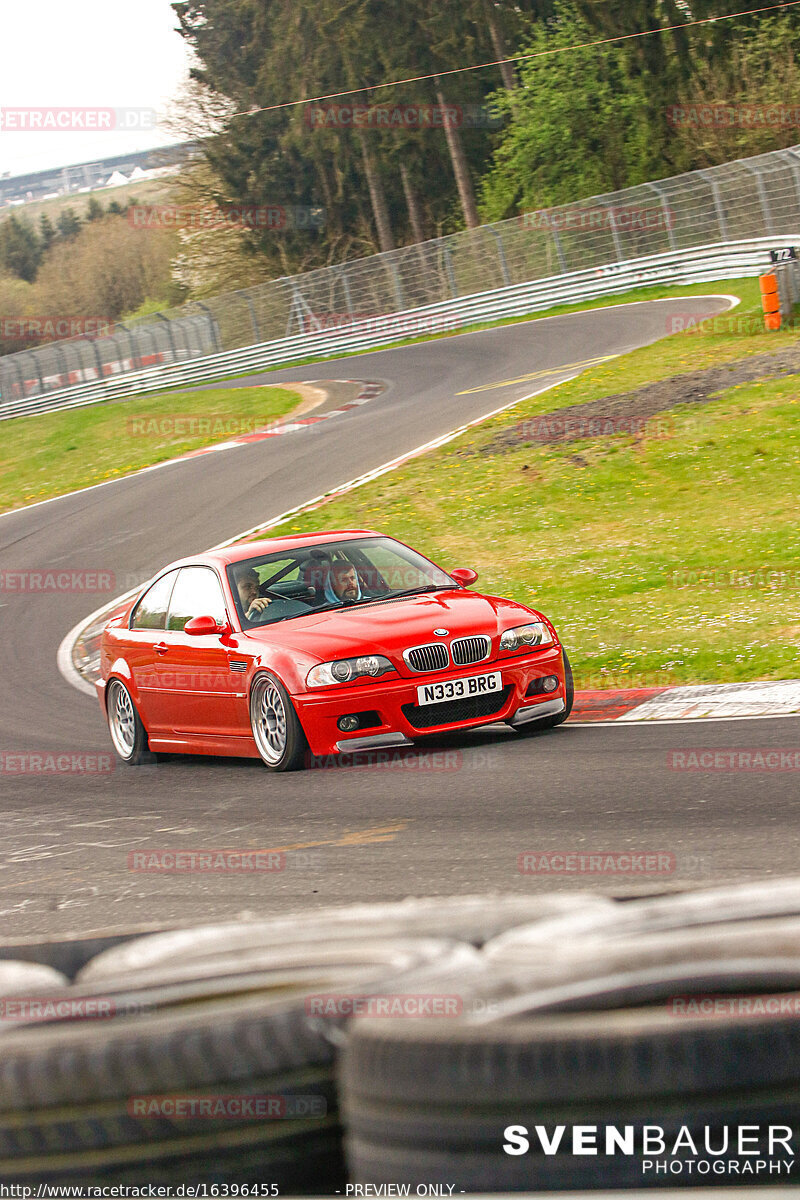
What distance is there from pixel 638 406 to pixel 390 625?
44.4ft

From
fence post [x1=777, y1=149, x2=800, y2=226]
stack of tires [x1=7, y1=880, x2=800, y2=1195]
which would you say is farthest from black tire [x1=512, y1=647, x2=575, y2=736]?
fence post [x1=777, y1=149, x2=800, y2=226]

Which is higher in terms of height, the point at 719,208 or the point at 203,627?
the point at 719,208

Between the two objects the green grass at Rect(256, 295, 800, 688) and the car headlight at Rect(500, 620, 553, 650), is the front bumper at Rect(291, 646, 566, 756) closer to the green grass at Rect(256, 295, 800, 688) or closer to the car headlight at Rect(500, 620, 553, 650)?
the car headlight at Rect(500, 620, 553, 650)

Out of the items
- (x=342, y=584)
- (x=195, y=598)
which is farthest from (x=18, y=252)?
(x=342, y=584)

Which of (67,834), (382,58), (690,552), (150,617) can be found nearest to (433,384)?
(690,552)

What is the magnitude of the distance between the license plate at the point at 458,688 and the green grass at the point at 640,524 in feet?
7.29

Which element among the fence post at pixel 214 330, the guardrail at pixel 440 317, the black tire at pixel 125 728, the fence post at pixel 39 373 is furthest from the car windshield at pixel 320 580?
the fence post at pixel 39 373

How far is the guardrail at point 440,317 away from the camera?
3697 centimetres

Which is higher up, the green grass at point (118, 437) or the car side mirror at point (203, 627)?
the green grass at point (118, 437)

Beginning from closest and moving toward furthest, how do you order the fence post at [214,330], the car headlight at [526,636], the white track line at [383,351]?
the car headlight at [526,636] → the white track line at [383,351] → the fence post at [214,330]

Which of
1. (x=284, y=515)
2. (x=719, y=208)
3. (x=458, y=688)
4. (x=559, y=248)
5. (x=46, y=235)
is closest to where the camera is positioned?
(x=458, y=688)

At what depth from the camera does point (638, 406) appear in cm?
2136

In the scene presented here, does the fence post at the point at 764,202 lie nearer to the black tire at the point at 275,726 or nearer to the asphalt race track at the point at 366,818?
the asphalt race track at the point at 366,818

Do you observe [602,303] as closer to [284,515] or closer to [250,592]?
[284,515]
